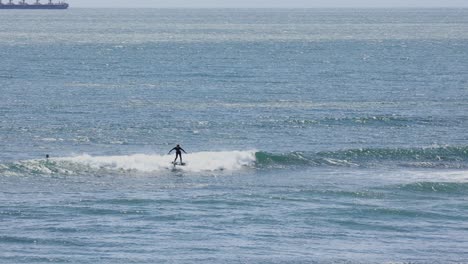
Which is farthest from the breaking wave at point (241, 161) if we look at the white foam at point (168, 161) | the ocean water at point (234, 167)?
the ocean water at point (234, 167)

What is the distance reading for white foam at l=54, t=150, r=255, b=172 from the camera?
180 feet

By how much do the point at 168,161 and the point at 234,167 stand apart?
3539 millimetres

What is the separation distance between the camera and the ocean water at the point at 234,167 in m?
39.2

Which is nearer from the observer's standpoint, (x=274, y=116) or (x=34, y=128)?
(x=34, y=128)

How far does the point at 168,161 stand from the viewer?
5622cm

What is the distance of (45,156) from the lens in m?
56.7

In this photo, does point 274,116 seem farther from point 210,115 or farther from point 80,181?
point 80,181

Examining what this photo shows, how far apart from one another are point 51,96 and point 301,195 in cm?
3843

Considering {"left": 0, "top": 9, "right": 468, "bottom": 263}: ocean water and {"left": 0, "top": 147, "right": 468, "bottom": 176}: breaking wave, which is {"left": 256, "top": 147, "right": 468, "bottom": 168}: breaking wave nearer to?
{"left": 0, "top": 147, "right": 468, "bottom": 176}: breaking wave

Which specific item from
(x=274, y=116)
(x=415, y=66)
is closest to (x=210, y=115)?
(x=274, y=116)

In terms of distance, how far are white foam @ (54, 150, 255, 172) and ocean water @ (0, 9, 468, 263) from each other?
113mm

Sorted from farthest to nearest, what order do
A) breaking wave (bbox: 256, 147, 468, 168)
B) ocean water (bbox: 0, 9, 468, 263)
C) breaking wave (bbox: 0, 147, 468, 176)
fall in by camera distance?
breaking wave (bbox: 256, 147, 468, 168) → breaking wave (bbox: 0, 147, 468, 176) → ocean water (bbox: 0, 9, 468, 263)

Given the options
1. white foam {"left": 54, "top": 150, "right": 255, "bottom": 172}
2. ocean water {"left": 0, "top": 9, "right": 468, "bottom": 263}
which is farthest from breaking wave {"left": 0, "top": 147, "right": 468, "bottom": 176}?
ocean water {"left": 0, "top": 9, "right": 468, "bottom": 263}

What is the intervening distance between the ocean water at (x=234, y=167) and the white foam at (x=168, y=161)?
113mm
